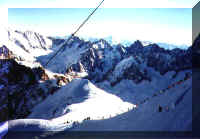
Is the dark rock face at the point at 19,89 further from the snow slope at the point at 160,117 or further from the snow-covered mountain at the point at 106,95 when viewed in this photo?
the snow slope at the point at 160,117

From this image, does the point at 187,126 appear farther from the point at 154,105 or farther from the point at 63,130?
the point at 63,130

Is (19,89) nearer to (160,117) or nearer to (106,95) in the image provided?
(106,95)

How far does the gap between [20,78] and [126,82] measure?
84.3m

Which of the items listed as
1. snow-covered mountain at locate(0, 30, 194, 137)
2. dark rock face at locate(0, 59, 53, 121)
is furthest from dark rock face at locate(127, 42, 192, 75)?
dark rock face at locate(0, 59, 53, 121)

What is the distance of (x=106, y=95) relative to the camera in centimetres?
7300

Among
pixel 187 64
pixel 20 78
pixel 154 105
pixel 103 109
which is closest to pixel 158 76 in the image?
pixel 187 64

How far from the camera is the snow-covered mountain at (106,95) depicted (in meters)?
16.9

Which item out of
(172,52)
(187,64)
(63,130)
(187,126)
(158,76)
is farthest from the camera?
(172,52)

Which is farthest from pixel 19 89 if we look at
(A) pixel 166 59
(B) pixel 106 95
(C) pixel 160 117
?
(A) pixel 166 59

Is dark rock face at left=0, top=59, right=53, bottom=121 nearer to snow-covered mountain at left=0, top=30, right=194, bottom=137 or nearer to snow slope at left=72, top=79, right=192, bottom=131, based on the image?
snow-covered mountain at left=0, top=30, right=194, bottom=137

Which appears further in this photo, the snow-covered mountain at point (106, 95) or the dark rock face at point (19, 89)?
the dark rock face at point (19, 89)

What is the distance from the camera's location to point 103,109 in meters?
49.7

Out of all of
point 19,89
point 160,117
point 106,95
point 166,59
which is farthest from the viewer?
point 166,59

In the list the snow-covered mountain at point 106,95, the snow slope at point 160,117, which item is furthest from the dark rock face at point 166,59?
the snow slope at point 160,117
